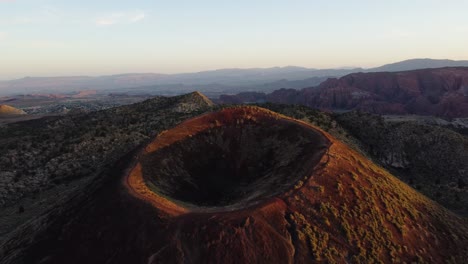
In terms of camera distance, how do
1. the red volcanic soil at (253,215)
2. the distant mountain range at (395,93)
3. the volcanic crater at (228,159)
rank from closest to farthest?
the red volcanic soil at (253,215)
the volcanic crater at (228,159)
the distant mountain range at (395,93)

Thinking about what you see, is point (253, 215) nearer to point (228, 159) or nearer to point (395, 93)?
point (228, 159)

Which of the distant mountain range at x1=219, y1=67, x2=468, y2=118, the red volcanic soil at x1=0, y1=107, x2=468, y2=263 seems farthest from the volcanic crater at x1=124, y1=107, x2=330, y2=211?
the distant mountain range at x1=219, y1=67, x2=468, y2=118

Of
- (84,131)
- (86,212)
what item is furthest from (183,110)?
(86,212)

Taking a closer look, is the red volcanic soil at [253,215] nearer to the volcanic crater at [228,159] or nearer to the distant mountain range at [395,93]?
the volcanic crater at [228,159]

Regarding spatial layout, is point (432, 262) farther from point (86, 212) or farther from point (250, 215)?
point (86, 212)

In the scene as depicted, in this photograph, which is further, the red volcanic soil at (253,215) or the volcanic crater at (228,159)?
the volcanic crater at (228,159)

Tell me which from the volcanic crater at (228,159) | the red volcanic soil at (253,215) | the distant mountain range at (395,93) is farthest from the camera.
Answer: the distant mountain range at (395,93)

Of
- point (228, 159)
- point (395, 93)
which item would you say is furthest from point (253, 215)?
point (395, 93)

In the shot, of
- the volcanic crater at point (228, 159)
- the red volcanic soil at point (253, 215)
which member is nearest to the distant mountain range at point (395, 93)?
the volcanic crater at point (228, 159)
